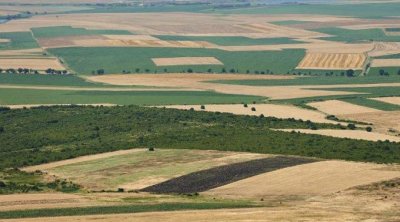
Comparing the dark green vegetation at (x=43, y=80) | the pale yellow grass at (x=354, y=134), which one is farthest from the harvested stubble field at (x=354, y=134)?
the dark green vegetation at (x=43, y=80)

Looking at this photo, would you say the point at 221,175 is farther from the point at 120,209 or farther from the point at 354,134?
the point at 354,134

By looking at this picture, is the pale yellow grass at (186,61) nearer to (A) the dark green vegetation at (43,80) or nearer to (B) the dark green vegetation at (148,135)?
(A) the dark green vegetation at (43,80)

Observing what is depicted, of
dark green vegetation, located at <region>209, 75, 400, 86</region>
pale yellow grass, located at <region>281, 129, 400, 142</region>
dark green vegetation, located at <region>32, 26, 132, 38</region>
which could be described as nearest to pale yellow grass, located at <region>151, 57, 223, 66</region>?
dark green vegetation, located at <region>209, 75, 400, 86</region>

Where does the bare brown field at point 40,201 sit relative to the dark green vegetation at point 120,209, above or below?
below

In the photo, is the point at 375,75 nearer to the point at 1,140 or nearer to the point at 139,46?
the point at 139,46

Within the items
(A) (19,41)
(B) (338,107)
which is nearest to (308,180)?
(B) (338,107)

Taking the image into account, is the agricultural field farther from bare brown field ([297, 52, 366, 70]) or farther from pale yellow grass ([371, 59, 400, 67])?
pale yellow grass ([371, 59, 400, 67])
